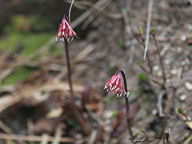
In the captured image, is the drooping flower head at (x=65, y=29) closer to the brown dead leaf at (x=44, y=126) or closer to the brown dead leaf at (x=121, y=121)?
the brown dead leaf at (x=121, y=121)

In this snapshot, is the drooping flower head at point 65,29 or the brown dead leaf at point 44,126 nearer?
the drooping flower head at point 65,29

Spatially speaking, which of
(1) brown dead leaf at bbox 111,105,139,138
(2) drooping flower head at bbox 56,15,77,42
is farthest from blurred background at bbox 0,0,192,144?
(2) drooping flower head at bbox 56,15,77,42

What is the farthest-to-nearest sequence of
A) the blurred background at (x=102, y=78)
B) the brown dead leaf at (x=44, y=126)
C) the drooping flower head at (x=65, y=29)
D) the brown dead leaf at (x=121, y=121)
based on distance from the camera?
the brown dead leaf at (x=44, y=126) < the brown dead leaf at (x=121, y=121) < the blurred background at (x=102, y=78) < the drooping flower head at (x=65, y=29)

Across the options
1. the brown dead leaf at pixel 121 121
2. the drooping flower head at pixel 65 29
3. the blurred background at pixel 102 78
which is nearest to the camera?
the drooping flower head at pixel 65 29

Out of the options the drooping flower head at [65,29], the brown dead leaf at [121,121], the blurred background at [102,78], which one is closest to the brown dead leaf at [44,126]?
the blurred background at [102,78]

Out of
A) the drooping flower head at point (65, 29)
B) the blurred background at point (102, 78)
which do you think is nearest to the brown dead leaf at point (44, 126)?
the blurred background at point (102, 78)

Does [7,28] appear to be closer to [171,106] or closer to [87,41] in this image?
[87,41]

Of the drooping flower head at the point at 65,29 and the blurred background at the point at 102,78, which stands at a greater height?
the drooping flower head at the point at 65,29

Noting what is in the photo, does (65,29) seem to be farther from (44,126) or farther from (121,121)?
(44,126)
